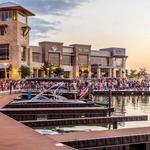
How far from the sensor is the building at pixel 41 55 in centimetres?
8950

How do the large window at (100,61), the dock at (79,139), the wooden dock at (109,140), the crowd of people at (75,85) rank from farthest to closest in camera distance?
the large window at (100,61) → the crowd of people at (75,85) → the wooden dock at (109,140) → the dock at (79,139)

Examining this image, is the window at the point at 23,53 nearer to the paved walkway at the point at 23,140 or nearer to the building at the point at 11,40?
the building at the point at 11,40

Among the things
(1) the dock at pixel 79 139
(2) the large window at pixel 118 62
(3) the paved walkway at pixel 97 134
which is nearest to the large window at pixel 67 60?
(2) the large window at pixel 118 62

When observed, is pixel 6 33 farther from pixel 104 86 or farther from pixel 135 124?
pixel 135 124

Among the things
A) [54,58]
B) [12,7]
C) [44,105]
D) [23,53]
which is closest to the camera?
[44,105]

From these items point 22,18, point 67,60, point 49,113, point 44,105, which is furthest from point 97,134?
point 67,60

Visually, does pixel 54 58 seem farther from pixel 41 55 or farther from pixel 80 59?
pixel 80 59

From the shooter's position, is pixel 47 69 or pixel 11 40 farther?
pixel 47 69

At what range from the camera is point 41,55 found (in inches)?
5241

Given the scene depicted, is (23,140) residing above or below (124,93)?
above

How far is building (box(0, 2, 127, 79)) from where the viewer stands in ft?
294

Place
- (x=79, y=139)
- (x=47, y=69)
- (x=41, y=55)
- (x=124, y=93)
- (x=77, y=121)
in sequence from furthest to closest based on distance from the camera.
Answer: (x=41, y=55), (x=47, y=69), (x=124, y=93), (x=77, y=121), (x=79, y=139)

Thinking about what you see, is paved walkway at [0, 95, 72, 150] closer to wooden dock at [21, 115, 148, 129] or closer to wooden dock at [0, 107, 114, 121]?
wooden dock at [21, 115, 148, 129]

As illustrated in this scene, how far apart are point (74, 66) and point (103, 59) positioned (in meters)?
19.9
